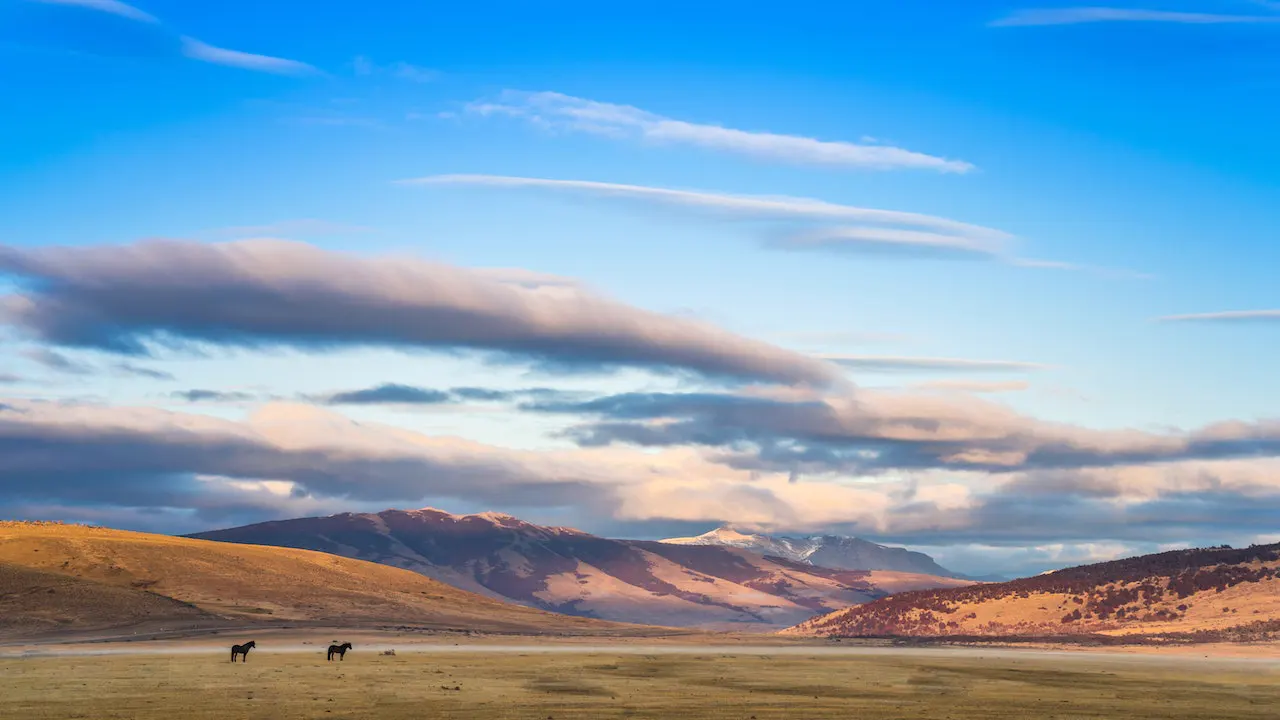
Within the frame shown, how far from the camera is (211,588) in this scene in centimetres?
15038

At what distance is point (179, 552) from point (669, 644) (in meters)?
78.7

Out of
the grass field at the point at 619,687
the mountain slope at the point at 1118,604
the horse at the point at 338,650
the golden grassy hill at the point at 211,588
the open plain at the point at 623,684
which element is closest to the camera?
the grass field at the point at 619,687

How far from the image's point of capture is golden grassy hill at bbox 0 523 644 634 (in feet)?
429

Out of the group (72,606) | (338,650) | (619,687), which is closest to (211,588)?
(72,606)

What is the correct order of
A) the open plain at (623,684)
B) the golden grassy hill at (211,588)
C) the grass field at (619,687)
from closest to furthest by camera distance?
the grass field at (619,687) → the open plain at (623,684) → the golden grassy hill at (211,588)

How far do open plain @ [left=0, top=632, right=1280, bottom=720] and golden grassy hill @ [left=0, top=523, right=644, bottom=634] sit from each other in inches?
1412

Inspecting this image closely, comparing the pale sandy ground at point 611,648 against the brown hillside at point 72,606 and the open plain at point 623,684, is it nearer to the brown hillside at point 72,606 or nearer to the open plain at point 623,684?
the open plain at point 623,684

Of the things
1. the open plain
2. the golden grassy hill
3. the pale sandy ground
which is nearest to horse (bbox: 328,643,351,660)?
the open plain

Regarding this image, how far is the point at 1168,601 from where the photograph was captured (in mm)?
137000

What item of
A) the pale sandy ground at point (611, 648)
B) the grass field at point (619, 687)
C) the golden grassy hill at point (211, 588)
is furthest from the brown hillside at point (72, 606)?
the grass field at point (619, 687)

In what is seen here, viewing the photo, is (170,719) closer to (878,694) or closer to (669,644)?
(878,694)

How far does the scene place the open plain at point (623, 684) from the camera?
Answer: 165 feet

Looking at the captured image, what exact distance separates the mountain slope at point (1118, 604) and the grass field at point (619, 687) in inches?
1725

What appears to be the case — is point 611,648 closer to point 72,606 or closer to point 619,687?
point 619,687
